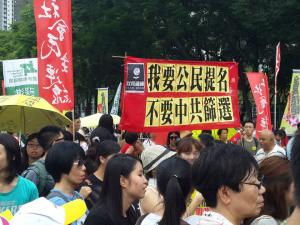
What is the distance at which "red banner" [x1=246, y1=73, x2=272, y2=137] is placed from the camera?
36.9 ft

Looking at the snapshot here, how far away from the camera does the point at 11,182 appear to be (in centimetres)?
427

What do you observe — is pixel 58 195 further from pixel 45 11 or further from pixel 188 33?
pixel 188 33

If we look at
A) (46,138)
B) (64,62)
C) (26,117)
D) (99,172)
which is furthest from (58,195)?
(64,62)

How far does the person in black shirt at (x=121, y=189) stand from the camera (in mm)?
3666

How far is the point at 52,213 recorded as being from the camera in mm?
2188

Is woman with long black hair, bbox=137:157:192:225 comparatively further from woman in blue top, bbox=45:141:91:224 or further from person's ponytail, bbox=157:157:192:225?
woman in blue top, bbox=45:141:91:224

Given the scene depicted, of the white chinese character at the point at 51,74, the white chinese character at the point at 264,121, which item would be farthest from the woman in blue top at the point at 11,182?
the white chinese character at the point at 264,121

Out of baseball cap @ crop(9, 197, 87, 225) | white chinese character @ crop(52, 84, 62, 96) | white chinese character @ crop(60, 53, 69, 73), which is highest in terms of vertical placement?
white chinese character @ crop(60, 53, 69, 73)

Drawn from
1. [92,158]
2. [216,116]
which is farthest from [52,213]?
[216,116]

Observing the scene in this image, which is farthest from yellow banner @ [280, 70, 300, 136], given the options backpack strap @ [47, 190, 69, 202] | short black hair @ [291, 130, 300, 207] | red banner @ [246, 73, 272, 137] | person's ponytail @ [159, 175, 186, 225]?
short black hair @ [291, 130, 300, 207]

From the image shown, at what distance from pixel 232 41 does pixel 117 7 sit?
209 inches

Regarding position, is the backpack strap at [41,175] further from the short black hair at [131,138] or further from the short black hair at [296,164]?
the short black hair at [296,164]

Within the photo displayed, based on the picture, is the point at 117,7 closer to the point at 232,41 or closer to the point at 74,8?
the point at 74,8

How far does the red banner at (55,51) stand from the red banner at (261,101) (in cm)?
458
